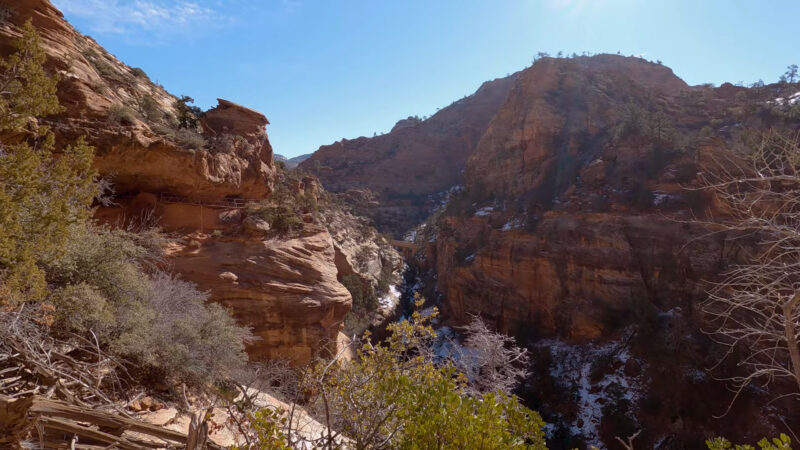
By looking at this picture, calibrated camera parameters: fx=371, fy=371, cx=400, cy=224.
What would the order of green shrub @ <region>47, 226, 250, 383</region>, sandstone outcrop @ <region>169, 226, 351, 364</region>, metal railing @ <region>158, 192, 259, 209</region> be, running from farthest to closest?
metal railing @ <region>158, 192, 259, 209</region> → sandstone outcrop @ <region>169, 226, 351, 364</region> → green shrub @ <region>47, 226, 250, 383</region>

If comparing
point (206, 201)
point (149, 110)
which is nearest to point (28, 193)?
point (206, 201)

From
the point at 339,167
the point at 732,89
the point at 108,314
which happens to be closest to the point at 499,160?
the point at 732,89

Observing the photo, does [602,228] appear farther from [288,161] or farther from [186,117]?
[288,161]

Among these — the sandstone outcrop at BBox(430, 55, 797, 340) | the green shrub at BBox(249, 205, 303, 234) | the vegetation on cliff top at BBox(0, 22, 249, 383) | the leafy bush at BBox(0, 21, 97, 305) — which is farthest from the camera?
the sandstone outcrop at BBox(430, 55, 797, 340)

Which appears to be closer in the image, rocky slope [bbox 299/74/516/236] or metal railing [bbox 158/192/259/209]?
metal railing [bbox 158/192/259/209]

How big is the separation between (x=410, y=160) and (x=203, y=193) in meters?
54.3

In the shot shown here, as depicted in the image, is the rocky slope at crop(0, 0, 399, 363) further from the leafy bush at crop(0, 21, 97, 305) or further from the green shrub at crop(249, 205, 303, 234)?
the leafy bush at crop(0, 21, 97, 305)

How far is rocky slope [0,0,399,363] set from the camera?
31.7 feet

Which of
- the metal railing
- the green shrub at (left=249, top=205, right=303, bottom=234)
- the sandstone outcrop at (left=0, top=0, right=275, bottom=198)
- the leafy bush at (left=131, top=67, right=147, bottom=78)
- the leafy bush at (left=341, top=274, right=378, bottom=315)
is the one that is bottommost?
the leafy bush at (left=341, top=274, right=378, bottom=315)

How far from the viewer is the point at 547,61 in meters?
35.5

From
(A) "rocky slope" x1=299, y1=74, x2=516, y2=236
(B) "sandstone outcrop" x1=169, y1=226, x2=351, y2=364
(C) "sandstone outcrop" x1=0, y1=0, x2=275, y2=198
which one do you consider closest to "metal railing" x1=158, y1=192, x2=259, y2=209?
(C) "sandstone outcrop" x1=0, y1=0, x2=275, y2=198

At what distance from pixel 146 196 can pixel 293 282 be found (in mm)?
5354

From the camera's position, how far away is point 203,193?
13031mm

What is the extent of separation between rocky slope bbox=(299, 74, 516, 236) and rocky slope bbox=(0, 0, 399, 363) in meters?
35.0
